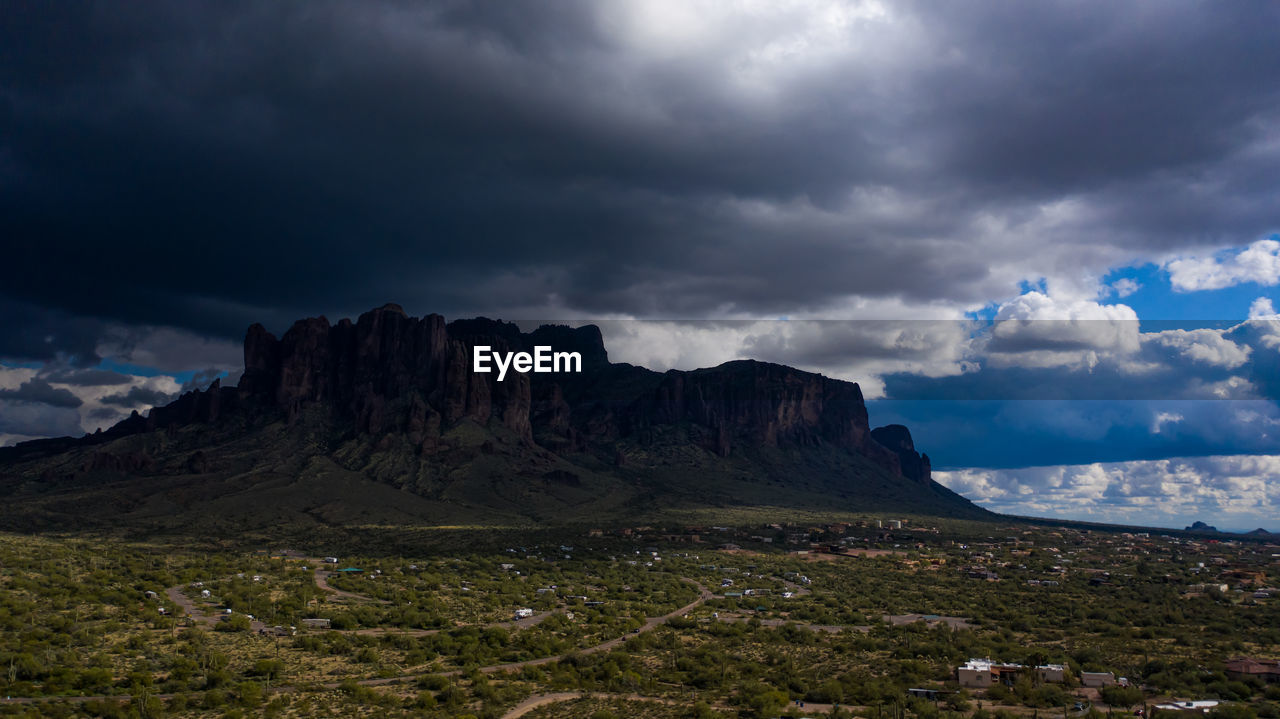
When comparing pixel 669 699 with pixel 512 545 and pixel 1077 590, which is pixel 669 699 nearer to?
pixel 1077 590

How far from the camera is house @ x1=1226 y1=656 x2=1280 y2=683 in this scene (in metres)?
50.5

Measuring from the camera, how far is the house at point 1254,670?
166ft

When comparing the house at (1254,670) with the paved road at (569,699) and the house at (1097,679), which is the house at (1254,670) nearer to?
the house at (1097,679)

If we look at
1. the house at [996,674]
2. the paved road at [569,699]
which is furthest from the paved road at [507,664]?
the house at [996,674]

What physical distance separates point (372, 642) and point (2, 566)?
2250 inches

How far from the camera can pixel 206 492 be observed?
194875 millimetres

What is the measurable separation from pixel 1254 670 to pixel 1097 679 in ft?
35.5

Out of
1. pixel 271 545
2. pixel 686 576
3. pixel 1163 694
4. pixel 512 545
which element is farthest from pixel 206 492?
pixel 1163 694

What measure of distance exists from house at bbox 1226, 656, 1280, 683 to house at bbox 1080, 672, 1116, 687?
27.2ft

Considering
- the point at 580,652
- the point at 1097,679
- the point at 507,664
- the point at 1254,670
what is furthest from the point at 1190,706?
the point at 507,664

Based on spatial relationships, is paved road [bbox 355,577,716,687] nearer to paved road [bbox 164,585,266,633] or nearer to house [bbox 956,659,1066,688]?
paved road [bbox 164,585,266,633]

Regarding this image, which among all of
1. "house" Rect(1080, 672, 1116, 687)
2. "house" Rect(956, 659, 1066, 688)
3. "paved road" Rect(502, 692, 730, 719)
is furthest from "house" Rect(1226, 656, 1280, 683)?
"paved road" Rect(502, 692, 730, 719)

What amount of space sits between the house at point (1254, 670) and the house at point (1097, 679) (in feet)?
27.2

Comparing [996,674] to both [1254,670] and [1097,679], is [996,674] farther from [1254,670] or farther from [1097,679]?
[1254,670]
